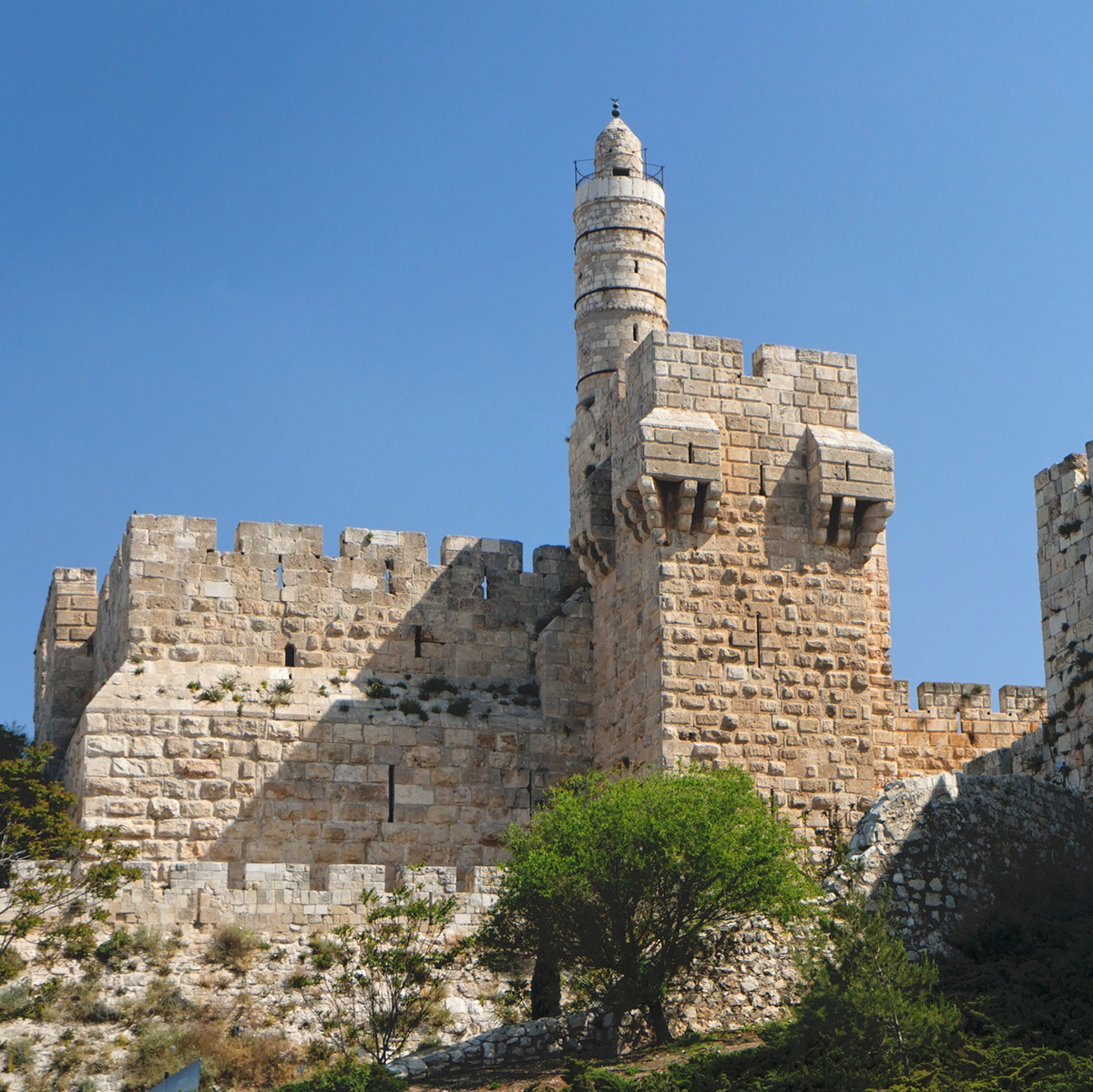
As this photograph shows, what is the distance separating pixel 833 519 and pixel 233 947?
8.20 m

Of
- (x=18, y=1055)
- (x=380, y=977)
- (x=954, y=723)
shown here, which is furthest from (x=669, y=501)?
(x=18, y=1055)

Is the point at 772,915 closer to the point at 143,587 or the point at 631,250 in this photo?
the point at 143,587

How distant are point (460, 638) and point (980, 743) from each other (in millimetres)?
6564

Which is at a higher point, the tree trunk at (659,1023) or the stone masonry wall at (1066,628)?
the stone masonry wall at (1066,628)

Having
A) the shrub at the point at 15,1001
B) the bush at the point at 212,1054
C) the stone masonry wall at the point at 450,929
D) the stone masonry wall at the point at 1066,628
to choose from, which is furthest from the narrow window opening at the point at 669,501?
the shrub at the point at 15,1001

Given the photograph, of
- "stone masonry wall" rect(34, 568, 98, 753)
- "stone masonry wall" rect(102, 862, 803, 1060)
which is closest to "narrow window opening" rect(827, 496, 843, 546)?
"stone masonry wall" rect(102, 862, 803, 1060)

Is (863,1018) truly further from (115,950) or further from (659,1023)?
(115,950)

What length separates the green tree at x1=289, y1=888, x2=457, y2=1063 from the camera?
56.6ft

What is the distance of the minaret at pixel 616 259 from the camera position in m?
30.1

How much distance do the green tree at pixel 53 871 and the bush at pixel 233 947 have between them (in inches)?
38.5

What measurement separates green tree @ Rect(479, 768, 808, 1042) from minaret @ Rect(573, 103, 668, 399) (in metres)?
13.2

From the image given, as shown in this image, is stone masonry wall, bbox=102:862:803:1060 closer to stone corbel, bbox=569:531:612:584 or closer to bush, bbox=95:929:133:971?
bush, bbox=95:929:133:971

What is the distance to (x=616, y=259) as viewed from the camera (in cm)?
3058

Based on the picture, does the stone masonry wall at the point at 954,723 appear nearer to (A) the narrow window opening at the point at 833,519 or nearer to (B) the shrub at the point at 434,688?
(A) the narrow window opening at the point at 833,519
